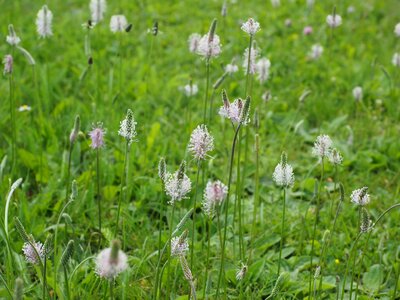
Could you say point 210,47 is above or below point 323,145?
above

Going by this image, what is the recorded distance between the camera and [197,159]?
200cm

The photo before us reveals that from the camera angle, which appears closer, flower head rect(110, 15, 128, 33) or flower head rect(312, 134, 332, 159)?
flower head rect(312, 134, 332, 159)

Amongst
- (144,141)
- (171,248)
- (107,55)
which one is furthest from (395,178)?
(107,55)

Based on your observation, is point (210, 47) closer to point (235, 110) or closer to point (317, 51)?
point (235, 110)

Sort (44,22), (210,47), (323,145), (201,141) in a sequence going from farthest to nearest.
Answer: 1. (44,22)
2. (210,47)
3. (323,145)
4. (201,141)

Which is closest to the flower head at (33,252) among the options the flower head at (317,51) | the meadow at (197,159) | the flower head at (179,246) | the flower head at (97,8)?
the meadow at (197,159)

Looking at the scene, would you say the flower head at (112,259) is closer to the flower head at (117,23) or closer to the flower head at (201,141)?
the flower head at (201,141)

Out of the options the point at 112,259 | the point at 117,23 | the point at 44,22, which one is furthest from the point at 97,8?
the point at 112,259

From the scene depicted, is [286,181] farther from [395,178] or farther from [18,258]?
[395,178]

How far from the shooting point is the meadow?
217 cm

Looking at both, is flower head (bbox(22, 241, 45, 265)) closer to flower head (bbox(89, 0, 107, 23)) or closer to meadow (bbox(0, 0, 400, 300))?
meadow (bbox(0, 0, 400, 300))

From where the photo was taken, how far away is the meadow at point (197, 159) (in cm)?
217

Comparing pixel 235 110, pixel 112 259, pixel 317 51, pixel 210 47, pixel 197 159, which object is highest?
pixel 317 51

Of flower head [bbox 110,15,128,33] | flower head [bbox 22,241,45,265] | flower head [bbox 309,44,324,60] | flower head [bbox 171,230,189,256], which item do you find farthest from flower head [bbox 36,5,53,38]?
flower head [bbox 309,44,324,60]
